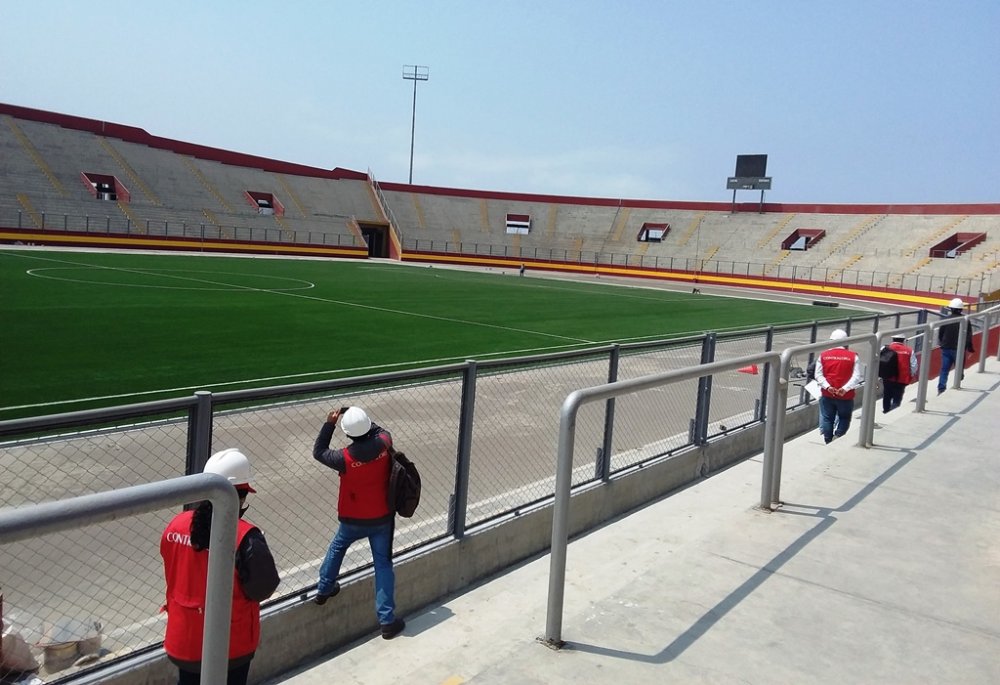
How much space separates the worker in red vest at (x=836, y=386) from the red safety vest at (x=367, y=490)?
241 inches

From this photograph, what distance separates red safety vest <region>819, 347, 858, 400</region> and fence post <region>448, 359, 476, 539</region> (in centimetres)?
517

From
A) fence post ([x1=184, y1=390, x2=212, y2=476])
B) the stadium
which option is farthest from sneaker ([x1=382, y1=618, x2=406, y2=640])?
fence post ([x1=184, y1=390, x2=212, y2=476])

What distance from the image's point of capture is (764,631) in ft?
13.7

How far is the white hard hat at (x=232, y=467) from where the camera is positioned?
3.37 meters

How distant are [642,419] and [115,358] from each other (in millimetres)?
9165

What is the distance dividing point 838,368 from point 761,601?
5691 millimetres

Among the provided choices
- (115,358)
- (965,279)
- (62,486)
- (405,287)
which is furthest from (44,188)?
(965,279)

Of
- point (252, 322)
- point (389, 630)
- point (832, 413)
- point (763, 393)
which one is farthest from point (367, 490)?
point (252, 322)

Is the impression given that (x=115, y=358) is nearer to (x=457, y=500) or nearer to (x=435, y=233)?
(x=457, y=500)

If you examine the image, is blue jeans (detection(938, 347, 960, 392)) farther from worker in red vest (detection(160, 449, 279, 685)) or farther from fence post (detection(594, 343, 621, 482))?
worker in red vest (detection(160, 449, 279, 685))

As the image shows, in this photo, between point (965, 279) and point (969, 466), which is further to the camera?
point (965, 279)

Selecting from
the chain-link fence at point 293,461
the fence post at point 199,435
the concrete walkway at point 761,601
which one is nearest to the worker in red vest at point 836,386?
the chain-link fence at point 293,461

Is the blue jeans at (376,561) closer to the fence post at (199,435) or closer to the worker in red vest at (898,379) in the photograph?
the fence post at (199,435)

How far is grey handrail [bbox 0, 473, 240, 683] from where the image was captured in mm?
2068
